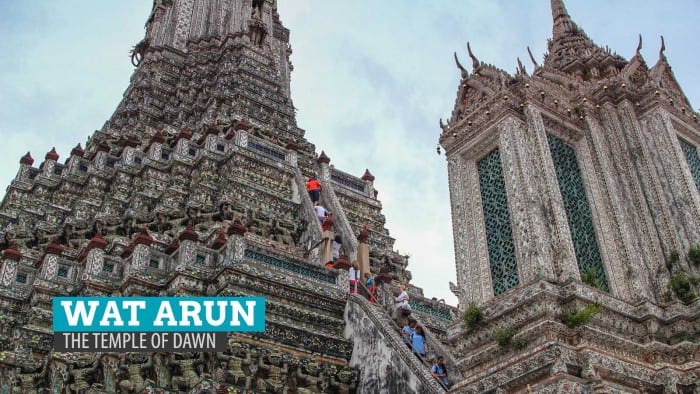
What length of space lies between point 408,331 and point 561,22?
5.78 m

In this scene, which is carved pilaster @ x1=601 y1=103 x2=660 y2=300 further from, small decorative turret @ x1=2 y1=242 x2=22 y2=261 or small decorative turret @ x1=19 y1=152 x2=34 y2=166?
small decorative turret @ x1=19 y1=152 x2=34 y2=166

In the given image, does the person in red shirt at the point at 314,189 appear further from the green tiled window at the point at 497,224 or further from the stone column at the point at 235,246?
the green tiled window at the point at 497,224

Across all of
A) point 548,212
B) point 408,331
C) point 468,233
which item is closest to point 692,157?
point 548,212

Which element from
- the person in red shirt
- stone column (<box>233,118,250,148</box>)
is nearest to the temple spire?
the person in red shirt

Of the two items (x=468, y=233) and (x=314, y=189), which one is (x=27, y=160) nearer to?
(x=314, y=189)

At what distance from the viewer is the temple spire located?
37.0 ft

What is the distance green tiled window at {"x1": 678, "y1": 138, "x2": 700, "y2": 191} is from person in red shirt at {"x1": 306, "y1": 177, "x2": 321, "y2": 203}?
1091cm

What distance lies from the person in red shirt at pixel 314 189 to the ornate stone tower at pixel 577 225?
9654 millimetres

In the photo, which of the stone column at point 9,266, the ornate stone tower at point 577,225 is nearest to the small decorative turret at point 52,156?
the stone column at point 9,266

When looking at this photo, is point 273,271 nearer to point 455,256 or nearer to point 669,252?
point 455,256

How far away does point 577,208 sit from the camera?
8.47m

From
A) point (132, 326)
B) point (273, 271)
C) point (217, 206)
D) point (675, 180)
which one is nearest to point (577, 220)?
point (675, 180)

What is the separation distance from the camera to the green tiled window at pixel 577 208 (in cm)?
805

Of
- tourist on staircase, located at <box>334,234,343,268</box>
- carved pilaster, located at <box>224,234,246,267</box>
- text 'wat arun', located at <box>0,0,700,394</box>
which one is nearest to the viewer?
text 'wat arun', located at <box>0,0,700,394</box>
